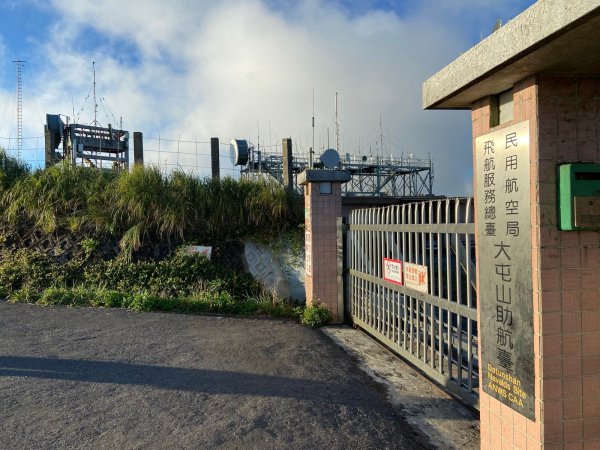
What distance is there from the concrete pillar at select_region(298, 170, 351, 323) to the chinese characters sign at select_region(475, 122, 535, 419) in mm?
4523

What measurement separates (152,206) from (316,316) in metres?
4.67

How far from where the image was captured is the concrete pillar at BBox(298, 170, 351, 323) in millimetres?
7570

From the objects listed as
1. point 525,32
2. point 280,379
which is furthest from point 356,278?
point 525,32

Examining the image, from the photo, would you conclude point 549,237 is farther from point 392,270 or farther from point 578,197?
point 392,270

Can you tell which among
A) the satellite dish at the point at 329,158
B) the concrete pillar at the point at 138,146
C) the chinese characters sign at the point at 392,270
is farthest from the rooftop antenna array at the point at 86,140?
the chinese characters sign at the point at 392,270

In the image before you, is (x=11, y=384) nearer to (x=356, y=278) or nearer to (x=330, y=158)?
(x=356, y=278)

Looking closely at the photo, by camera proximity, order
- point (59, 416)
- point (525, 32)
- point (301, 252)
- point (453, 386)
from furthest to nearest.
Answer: point (301, 252) < point (453, 386) < point (59, 416) < point (525, 32)

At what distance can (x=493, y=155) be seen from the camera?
2.89 metres

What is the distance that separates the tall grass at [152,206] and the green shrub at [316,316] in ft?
9.67

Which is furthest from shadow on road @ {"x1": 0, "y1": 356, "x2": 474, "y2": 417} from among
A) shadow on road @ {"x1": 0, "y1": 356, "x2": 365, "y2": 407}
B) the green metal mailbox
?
the green metal mailbox

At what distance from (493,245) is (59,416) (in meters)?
3.58

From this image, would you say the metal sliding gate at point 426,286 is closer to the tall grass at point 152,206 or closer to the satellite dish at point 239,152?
the tall grass at point 152,206

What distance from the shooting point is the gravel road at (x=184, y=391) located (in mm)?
3500

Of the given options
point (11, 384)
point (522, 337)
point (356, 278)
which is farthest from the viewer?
point (356, 278)
